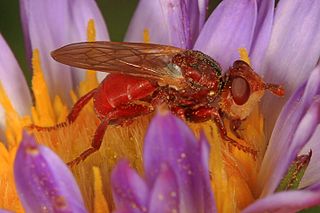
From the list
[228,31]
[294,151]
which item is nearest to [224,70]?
[228,31]

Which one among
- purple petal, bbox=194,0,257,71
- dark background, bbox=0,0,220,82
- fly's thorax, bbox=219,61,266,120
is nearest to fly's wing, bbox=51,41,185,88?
fly's thorax, bbox=219,61,266,120

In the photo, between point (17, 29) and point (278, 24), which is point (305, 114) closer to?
point (278, 24)

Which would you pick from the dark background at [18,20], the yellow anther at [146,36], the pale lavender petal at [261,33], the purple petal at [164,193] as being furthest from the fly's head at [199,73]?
the dark background at [18,20]

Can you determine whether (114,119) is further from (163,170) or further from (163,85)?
(163,170)

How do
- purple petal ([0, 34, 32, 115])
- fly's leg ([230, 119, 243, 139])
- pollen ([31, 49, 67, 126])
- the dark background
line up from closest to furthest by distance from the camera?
1. fly's leg ([230, 119, 243, 139])
2. pollen ([31, 49, 67, 126])
3. purple petal ([0, 34, 32, 115])
4. the dark background

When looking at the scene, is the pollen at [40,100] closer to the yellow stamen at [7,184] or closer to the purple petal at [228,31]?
the yellow stamen at [7,184]

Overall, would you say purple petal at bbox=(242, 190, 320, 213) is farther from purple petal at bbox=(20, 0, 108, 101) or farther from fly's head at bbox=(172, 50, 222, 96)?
purple petal at bbox=(20, 0, 108, 101)
